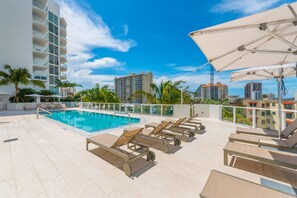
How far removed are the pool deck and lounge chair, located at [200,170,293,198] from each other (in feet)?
2.08

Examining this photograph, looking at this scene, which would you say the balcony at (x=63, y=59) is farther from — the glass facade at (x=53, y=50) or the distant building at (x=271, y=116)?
the distant building at (x=271, y=116)

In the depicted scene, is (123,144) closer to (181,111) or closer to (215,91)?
(181,111)

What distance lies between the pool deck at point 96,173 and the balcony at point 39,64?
29258mm

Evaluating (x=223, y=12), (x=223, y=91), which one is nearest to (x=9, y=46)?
(x=223, y=12)

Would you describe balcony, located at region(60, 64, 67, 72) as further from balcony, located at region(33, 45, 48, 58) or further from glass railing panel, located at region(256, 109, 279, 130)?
glass railing panel, located at region(256, 109, 279, 130)

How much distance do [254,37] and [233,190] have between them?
309cm

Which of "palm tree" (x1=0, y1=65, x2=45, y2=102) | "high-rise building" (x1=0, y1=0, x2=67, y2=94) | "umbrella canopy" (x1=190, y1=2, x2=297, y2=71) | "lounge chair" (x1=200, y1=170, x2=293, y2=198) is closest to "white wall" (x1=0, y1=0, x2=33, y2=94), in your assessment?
"high-rise building" (x1=0, y1=0, x2=67, y2=94)

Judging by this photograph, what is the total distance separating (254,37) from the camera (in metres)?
3.12

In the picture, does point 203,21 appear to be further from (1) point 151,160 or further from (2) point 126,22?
(1) point 151,160

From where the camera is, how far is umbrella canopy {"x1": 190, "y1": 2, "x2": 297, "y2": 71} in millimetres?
2238

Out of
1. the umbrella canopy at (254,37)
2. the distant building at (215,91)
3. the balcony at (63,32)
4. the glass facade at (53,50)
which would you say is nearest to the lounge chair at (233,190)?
the umbrella canopy at (254,37)

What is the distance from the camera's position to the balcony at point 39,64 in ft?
89.9

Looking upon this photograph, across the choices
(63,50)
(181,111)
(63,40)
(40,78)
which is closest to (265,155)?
(181,111)

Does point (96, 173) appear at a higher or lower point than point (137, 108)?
lower
